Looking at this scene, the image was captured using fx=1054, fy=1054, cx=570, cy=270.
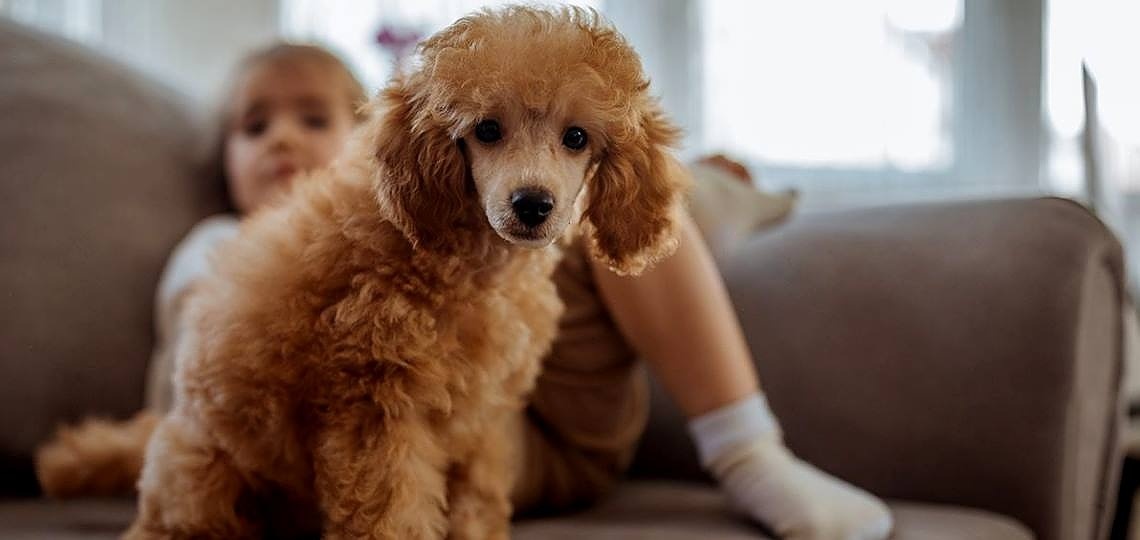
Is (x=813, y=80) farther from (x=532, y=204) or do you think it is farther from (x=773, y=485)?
(x=532, y=204)

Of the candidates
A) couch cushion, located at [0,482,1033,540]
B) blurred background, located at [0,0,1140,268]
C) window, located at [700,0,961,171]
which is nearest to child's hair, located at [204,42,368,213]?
blurred background, located at [0,0,1140,268]

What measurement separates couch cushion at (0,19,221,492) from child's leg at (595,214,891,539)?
0.62 meters

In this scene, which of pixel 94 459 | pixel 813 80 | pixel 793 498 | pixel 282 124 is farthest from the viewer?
pixel 813 80

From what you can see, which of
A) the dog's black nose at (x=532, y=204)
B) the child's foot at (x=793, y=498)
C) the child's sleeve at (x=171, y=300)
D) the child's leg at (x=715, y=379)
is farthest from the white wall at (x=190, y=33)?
the dog's black nose at (x=532, y=204)

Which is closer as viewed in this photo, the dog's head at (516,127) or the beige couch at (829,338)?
the dog's head at (516,127)

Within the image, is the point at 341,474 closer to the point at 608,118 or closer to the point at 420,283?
the point at 420,283

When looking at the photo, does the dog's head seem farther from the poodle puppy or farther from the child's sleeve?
the child's sleeve

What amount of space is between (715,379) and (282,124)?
0.70 metres

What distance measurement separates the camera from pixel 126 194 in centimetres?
133

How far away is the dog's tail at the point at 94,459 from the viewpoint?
1109mm

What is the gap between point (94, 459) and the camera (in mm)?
1128

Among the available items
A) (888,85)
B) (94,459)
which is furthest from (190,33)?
(888,85)

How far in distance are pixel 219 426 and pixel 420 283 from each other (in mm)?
191

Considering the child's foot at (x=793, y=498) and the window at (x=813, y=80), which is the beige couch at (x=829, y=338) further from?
the window at (x=813, y=80)
